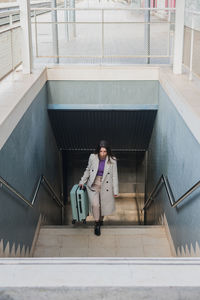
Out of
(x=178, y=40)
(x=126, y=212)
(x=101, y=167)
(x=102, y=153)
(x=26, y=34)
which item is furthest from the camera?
(x=126, y=212)

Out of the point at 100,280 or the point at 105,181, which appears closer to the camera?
the point at 100,280

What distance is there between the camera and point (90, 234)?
587cm

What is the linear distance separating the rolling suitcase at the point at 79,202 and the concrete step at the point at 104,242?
24 centimetres

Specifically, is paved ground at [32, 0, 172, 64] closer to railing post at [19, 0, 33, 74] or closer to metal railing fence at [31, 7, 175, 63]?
metal railing fence at [31, 7, 175, 63]

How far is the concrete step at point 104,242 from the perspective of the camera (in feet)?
17.9

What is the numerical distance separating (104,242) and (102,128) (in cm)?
332

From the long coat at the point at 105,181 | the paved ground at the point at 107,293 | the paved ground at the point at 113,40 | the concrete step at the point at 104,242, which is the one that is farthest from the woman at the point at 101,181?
the paved ground at the point at 107,293

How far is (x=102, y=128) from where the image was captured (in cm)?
842

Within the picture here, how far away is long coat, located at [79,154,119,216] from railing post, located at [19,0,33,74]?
7.71 feet

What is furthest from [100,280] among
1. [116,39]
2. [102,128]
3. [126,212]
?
[126,212]

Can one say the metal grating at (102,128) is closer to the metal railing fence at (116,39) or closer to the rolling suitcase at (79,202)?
the metal railing fence at (116,39)

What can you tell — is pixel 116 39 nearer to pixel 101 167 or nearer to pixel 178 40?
pixel 178 40

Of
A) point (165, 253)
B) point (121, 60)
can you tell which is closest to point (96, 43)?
point (121, 60)

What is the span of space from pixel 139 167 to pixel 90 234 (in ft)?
15.7
